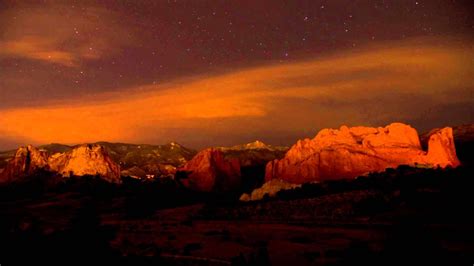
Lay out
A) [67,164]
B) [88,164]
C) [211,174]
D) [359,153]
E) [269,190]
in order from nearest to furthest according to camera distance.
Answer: [269,190] → [359,153] → [211,174] → [88,164] → [67,164]

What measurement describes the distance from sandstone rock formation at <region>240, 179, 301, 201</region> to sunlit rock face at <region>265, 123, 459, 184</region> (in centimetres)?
603

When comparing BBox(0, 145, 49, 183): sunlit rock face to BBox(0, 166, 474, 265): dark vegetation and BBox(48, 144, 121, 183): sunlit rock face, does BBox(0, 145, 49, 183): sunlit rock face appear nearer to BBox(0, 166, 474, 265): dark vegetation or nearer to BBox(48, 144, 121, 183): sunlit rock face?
BBox(48, 144, 121, 183): sunlit rock face

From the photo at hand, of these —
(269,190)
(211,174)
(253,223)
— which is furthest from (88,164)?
(253,223)

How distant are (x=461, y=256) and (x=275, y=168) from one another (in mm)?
67781

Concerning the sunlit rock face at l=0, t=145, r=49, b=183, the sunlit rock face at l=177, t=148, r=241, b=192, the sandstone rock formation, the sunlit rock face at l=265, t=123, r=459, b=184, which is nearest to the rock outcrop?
the sunlit rock face at l=0, t=145, r=49, b=183

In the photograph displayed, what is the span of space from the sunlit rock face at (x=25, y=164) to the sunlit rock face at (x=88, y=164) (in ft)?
10.2

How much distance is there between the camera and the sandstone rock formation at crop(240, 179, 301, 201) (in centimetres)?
7475

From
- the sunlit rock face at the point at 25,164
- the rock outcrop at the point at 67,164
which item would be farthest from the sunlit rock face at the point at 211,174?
the sunlit rock face at the point at 25,164

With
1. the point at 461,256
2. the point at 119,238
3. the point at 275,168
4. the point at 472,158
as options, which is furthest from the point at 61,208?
the point at 472,158

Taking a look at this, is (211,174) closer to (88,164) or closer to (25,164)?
(88,164)

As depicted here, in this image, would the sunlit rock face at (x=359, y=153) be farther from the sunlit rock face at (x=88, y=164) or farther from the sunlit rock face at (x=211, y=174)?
the sunlit rock face at (x=88, y=164)

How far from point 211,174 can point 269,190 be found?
59.8 feet

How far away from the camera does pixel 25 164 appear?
10056cm

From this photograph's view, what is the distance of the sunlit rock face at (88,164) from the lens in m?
95.6
